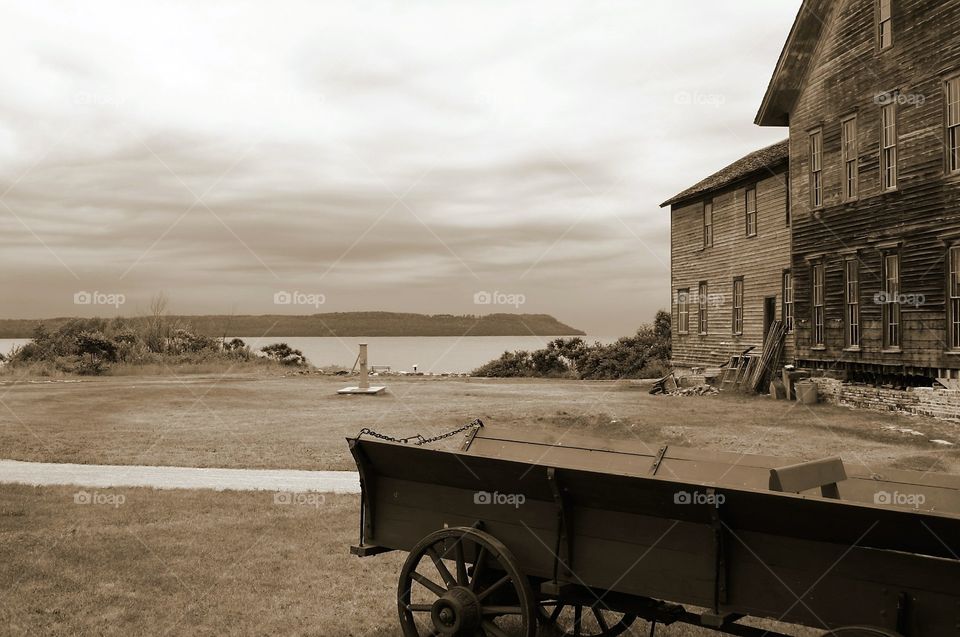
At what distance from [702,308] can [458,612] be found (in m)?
28.6

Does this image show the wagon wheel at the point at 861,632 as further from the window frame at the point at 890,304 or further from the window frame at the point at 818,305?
the window frame at the point at 818,305

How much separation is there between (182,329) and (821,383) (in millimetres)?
38390

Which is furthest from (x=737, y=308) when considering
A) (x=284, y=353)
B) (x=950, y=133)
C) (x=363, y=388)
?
(x=284, y=353)

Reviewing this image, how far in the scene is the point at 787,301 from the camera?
26781 millimetres

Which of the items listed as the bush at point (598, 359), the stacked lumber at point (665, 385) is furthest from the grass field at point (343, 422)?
the bush at point (598, 359)

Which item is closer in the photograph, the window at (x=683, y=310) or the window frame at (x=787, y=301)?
the window frame at (x=787, y=301)

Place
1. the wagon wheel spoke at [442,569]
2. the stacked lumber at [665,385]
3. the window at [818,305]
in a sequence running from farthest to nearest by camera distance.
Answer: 1. the stacked lumber at [665,385]
2. the window at [818,305]
3. the wagon wheel spoke at [442,569]

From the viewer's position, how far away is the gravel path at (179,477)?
1148cm

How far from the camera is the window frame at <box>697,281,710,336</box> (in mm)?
31672

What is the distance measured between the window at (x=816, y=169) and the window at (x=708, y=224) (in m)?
7.81

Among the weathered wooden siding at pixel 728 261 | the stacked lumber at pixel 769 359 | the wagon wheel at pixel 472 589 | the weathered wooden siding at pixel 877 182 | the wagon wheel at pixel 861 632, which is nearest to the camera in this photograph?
the wagon wheel at pixel 861 632

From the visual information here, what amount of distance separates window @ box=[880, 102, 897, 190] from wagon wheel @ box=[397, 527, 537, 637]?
727 inches

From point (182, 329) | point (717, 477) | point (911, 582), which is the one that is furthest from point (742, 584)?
point (182, 329)

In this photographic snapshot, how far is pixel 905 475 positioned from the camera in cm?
493
